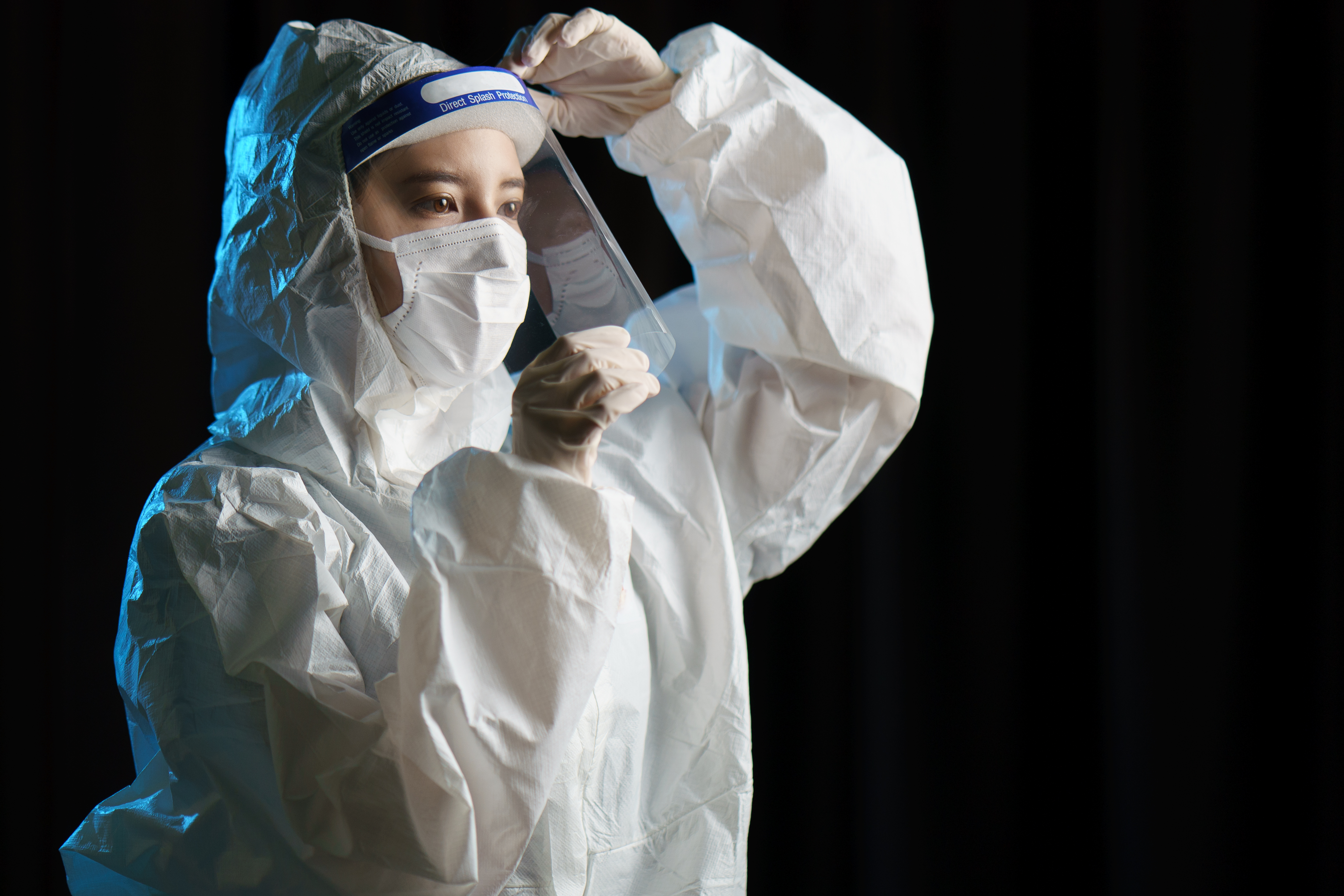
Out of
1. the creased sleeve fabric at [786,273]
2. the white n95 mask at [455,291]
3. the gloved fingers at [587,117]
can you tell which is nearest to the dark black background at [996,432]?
the gloved fingers at [587,117]

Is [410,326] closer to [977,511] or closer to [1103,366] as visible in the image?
[977,511]

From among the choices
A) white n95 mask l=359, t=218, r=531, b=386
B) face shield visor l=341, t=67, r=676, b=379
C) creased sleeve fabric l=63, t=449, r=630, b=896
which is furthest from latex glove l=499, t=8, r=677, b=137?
creased sleeve fabric l=63, t=449, r=630, b=896

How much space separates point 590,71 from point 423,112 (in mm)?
276

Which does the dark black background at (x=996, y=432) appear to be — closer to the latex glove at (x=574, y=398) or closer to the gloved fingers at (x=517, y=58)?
the gloved fingers at (x=517, y=58)

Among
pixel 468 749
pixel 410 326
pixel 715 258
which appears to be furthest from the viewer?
pixel 715 258

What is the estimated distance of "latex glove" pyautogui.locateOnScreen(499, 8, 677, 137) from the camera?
39.6 inches

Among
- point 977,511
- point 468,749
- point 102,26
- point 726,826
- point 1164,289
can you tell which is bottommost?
point 726,826

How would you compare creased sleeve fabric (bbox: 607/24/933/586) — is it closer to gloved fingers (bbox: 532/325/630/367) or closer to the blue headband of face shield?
the blue headband of face shield

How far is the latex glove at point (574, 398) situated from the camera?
70 centimetres

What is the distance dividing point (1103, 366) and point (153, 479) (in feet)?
4.94

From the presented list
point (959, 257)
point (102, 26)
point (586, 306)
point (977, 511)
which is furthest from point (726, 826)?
point (102, 26)

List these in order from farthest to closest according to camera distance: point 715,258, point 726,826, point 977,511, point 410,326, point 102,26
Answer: point 977,511, point 102,26, point 715,258, point 726,826, point 410,326

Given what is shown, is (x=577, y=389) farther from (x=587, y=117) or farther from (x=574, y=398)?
(x=587, y=117)

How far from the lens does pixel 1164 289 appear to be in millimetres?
1447
